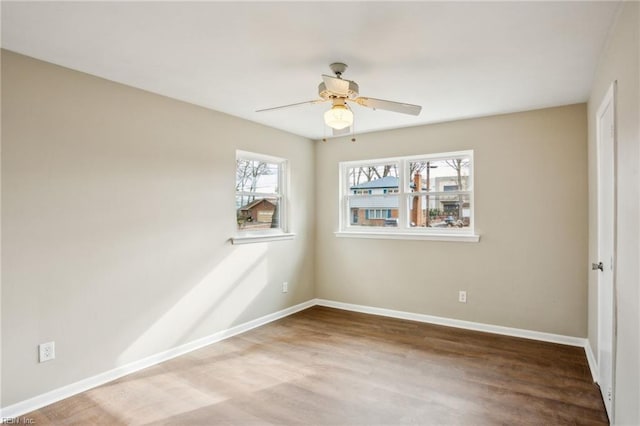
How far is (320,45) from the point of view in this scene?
2295 mm

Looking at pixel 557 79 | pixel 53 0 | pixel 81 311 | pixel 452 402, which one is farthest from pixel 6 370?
pixel 557 79

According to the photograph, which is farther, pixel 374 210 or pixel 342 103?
pixel 374 210

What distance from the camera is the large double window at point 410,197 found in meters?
4.25

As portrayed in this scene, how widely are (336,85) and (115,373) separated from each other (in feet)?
9.20

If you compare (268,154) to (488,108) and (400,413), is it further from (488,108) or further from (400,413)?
(400,413)

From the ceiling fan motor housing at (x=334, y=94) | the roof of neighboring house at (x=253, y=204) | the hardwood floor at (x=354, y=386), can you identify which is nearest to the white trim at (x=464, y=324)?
the hardwood floor at (x=354, y=386)

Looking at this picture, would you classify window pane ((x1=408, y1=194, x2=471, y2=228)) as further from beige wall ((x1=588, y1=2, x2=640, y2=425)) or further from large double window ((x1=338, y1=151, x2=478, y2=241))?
beige wall ((x1=588, y1=2, x2=640, y2=425))

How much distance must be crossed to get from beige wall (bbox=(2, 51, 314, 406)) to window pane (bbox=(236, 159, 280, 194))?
21cm

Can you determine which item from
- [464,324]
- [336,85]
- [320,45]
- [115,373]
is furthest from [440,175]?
[115,373]

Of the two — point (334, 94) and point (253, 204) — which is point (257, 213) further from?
point (334, 94)

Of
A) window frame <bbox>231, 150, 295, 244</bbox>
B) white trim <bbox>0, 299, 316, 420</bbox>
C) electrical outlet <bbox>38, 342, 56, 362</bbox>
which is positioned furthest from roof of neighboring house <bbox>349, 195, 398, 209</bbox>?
electrical outlet <bbox>38, 342, 56, 362</bbox>

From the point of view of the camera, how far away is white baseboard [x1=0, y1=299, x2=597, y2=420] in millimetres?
2471

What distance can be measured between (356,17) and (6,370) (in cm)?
308

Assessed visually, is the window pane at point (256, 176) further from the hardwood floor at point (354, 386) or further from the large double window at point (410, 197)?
the hardwood floor at point (354, 386)
